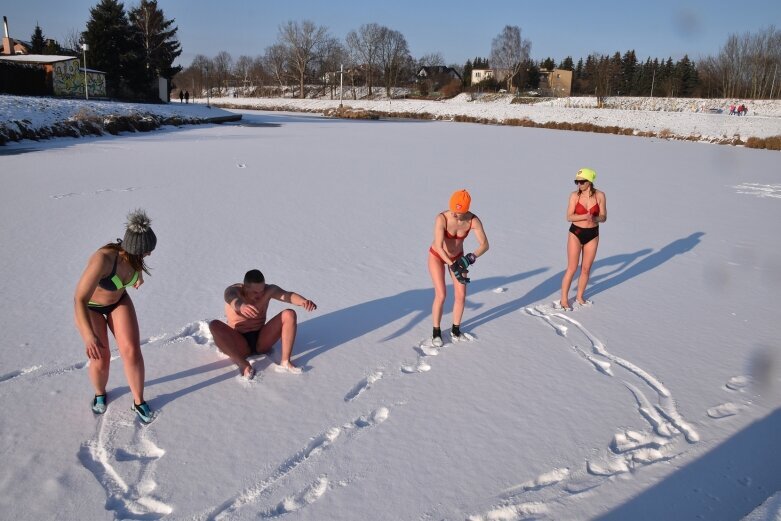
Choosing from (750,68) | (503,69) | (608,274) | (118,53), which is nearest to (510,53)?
(503,69)

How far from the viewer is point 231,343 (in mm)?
3838

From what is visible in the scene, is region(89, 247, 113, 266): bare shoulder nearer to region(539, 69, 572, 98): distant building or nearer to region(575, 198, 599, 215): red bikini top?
region(575, 198, 599, 215): red bikini top

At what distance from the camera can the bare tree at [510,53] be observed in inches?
2992

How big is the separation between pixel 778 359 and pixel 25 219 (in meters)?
9.71

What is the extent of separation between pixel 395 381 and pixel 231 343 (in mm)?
1271

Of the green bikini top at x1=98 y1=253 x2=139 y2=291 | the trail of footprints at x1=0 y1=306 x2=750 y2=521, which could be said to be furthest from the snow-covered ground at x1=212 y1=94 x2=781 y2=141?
the green bikini top at x1=98 y1=253 x2=139 y2=291

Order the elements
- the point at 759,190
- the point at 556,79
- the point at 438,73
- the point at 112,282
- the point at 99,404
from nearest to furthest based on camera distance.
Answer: the point at 112,282 → the point at 99,404 → the point at 759,190 → the point at 556,79 → the point at 438,73

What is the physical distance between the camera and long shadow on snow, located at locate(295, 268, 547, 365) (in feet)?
14.8

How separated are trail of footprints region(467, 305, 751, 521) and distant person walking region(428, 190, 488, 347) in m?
1.27

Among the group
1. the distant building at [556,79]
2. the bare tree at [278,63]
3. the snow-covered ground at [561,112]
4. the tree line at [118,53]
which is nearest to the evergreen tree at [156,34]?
the tree line at [118,53]

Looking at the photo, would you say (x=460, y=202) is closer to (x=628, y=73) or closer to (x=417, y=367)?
(x=417, y=367)

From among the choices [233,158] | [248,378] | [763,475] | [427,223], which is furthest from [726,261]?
[233,158]

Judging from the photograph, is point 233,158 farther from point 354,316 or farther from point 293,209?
point 354,316

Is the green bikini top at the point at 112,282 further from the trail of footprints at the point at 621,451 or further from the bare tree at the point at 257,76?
the bare tree at the point at 257,76
